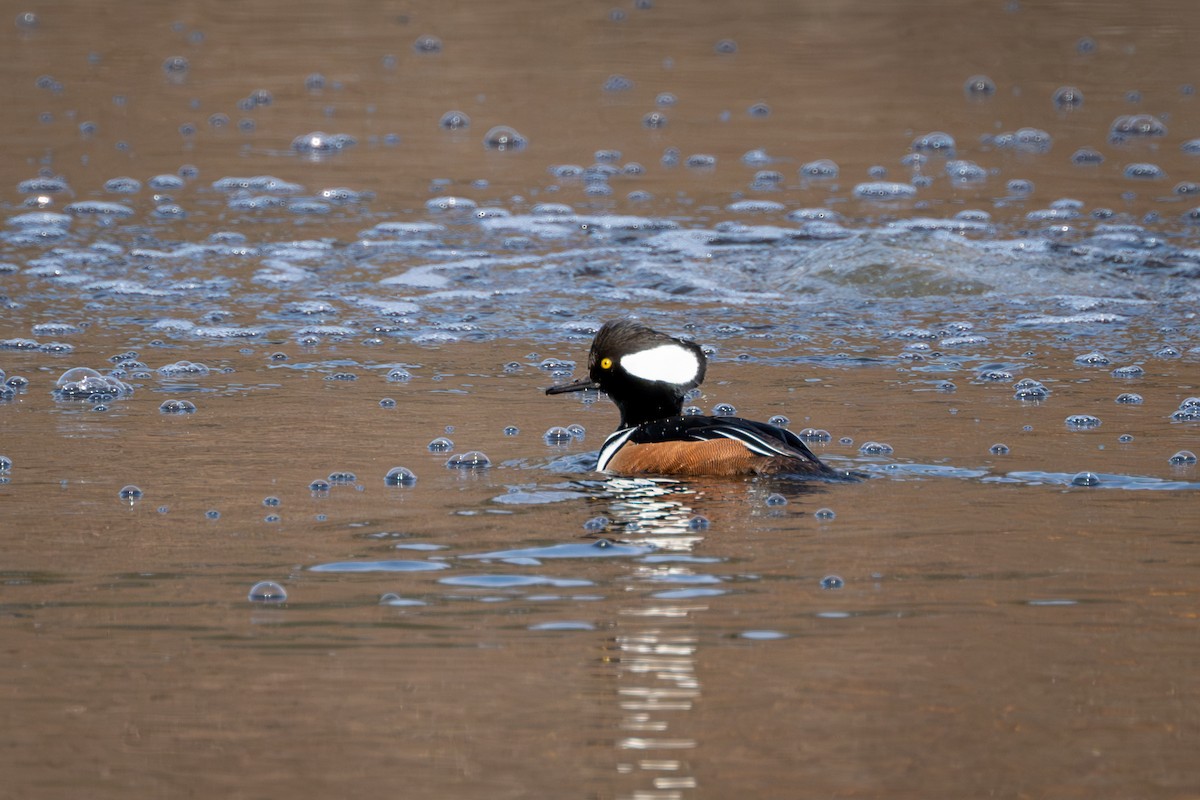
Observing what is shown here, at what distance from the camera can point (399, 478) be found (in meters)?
6.62

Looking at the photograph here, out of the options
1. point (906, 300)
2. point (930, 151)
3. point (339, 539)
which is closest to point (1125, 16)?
point (930, 151)

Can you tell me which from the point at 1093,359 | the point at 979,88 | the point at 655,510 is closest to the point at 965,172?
the point at 979,88

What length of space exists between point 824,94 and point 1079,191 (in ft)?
19.0

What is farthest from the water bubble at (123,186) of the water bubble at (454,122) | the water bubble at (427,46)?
the water bubble at (427,46)

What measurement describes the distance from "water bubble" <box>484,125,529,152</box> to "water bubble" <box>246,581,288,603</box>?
38.7 feet

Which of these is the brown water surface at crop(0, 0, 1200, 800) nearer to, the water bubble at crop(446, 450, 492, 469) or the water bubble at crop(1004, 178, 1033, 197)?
the water bubble at crop(446, 450, 492, 469)

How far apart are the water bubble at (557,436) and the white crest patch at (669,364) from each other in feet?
1.50

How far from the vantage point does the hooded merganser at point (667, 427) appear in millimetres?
6547

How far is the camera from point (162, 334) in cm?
966

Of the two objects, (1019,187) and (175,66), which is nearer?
(1019,187)

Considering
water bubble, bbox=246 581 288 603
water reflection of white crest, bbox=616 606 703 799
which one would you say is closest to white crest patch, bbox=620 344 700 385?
water reflection of white crest, bbox=616 606 703 799

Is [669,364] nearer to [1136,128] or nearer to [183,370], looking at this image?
[183,370]

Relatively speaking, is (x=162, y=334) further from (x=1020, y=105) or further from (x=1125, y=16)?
(x=1125, y=16)

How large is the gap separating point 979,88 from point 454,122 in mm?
6199
